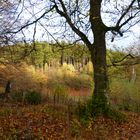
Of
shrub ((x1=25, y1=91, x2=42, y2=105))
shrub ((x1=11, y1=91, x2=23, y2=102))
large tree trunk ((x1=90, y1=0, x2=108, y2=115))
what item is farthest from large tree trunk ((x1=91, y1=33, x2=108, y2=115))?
shrub ((x1=11, y1=91, x2=23, y2=102))

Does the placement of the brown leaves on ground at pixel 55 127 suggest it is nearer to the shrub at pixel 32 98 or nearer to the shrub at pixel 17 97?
the shrub at pixel 32 98

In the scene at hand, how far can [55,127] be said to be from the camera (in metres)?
16.5

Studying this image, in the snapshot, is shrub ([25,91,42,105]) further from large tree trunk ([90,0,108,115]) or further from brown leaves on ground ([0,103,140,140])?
large tree trunk ([90,0,108,115])

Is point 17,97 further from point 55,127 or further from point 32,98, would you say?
point 55,127

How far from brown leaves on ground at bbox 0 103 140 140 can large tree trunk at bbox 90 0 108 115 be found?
1.40m

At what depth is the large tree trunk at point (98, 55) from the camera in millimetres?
20125

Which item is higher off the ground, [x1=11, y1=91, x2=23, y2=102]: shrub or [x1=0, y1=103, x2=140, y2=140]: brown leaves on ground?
[x1=11, y1=91, x2=23, y2=102]: shrub

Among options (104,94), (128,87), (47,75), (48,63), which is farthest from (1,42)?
(48,63)

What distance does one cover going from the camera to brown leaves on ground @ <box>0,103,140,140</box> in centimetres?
1404

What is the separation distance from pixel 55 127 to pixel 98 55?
5.19 meters

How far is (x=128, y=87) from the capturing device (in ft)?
139

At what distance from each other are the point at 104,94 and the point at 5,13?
7734mm

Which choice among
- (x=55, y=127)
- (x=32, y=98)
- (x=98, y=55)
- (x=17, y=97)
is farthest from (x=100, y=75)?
(x=17, y=97)

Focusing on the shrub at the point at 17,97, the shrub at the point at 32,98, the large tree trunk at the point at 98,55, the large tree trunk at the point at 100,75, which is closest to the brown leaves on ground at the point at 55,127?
the large tree trunk at the point at 100,75
